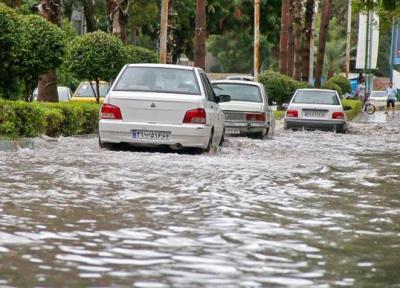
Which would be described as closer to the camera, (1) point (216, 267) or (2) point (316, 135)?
(1) point (216, 267)

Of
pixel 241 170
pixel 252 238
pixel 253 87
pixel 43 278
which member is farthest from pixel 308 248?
pixel 253 87

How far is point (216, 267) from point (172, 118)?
27.2 ft

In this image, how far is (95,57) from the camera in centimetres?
2252

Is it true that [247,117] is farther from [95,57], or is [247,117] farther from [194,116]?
[194,116]

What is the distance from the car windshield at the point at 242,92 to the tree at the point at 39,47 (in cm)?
513

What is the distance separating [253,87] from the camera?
22.6 m

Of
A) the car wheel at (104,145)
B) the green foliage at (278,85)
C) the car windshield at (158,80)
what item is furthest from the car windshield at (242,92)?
the green foliage at (278,85)

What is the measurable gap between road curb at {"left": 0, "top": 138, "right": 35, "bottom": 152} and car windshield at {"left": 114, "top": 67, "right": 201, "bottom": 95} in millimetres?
1669

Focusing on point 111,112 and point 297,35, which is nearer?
point 111,112

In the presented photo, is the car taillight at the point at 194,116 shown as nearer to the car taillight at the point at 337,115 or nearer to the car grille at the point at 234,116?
the car grille at the point at 234,116

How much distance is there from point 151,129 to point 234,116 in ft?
25.0

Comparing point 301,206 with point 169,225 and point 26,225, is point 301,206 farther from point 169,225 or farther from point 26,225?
point 26,225

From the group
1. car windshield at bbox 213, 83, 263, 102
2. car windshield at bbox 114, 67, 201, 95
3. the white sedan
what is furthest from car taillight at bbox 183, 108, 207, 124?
car windshield at bbox 213, 83, 263, 102

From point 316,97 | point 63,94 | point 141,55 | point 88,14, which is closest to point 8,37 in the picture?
point 141,55
